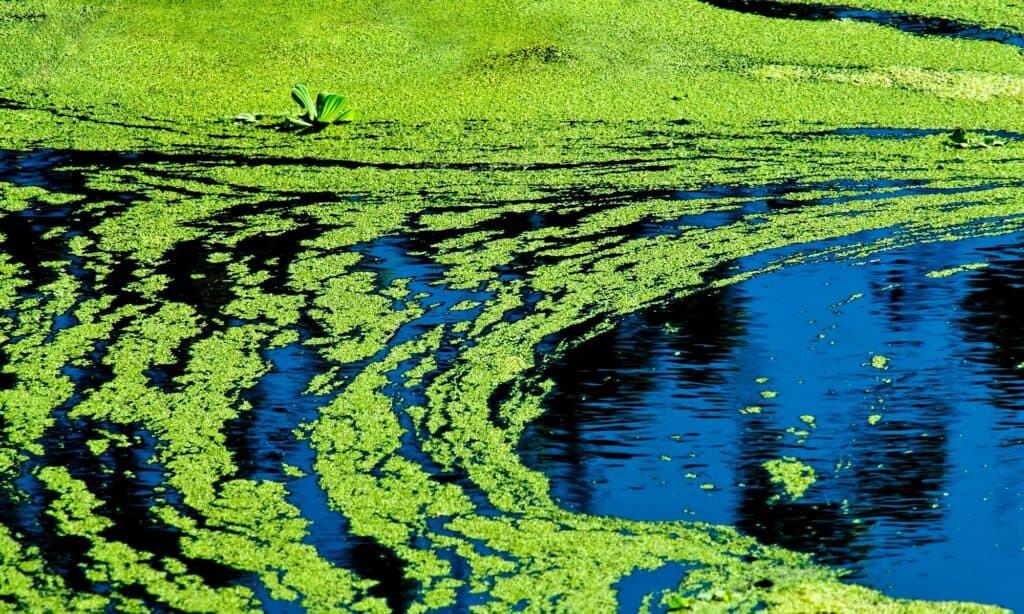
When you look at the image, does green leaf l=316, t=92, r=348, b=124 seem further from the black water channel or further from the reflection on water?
the reflection on water

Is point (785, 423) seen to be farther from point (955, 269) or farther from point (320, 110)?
point (320, 110)

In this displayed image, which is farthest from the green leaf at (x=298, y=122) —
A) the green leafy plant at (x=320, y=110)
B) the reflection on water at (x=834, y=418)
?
the reflection on water at (x=834, y=418)

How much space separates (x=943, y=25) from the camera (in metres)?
4.35

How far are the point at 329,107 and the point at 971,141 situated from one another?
5.65ft

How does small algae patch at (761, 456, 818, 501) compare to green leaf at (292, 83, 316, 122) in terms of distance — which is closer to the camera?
small algae patch at (761, 456, 818, 501)

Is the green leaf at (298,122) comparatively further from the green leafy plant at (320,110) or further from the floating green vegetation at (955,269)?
the floating green vegetation at (955,269)

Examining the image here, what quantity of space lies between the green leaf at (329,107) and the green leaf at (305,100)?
0.6 inches

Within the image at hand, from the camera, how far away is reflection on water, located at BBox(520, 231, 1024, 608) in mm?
1760

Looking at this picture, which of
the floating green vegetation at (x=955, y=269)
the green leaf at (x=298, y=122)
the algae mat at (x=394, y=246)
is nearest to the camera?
the algae mat at (x=394, y=246)

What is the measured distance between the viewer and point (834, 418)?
2117 mm

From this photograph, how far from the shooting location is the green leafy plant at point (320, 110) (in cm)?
365

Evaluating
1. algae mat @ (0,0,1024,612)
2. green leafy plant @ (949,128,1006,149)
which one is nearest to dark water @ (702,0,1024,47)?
algae mat @ (0,0,1024,612)

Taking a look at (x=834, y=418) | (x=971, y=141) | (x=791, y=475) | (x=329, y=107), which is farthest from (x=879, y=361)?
(x=329, y=107)

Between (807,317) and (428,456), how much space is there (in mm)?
928
